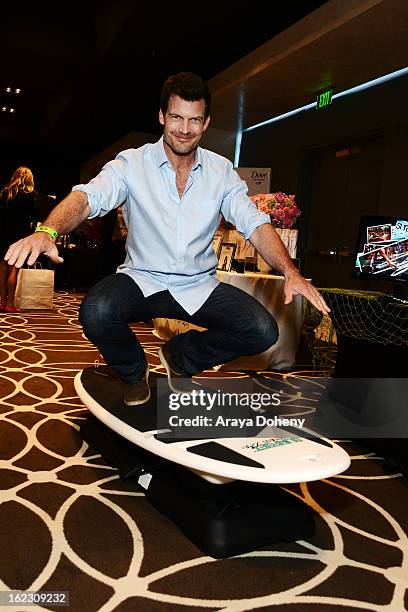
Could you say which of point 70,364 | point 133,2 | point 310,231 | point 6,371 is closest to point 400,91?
point 310,231

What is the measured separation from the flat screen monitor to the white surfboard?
99 centimetres

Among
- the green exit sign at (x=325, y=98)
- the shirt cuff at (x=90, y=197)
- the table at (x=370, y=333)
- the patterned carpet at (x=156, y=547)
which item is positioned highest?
the green exit sign at (x=325, y=98)

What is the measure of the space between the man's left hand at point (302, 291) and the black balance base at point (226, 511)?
0.60 m

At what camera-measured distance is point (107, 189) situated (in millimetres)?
2109

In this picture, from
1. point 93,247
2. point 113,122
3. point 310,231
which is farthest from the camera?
point 113,122

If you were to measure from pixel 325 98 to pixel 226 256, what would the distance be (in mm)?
3451

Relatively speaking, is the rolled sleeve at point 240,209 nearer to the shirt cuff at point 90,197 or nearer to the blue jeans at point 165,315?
the blue jeans at point 165,315

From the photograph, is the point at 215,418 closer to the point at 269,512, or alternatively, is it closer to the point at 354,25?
the point at 269,512

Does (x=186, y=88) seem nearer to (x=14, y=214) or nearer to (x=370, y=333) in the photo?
(x=370, y=333)

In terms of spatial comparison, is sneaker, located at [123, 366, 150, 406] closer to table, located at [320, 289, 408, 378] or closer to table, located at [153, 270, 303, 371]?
table, located at [320, 289, 408, 378]

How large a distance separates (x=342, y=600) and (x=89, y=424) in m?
1.31

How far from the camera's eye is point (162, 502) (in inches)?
70.6

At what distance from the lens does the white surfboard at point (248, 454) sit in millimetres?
1545

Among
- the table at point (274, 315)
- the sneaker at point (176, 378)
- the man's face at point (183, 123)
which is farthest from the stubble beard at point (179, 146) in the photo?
the table at point (274, 315)
